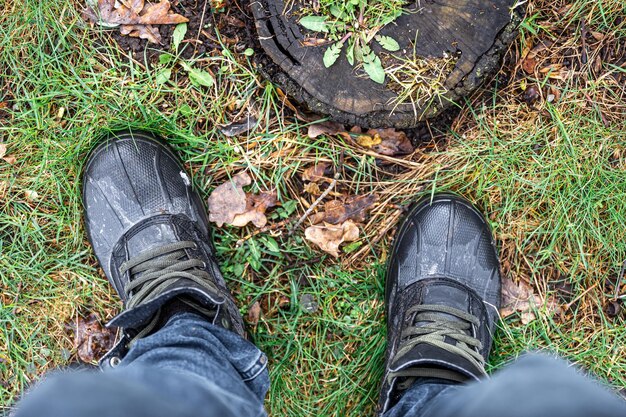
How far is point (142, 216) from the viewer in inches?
100

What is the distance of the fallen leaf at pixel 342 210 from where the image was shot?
245cm

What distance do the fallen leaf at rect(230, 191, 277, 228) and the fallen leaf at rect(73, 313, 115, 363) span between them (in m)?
0.85

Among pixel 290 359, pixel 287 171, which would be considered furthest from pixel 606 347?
pixel 287 171

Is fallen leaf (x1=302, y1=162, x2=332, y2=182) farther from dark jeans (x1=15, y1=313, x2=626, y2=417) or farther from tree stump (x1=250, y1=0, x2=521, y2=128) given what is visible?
dark jeans (x1=15, y1=313, x2=626, y2=417)

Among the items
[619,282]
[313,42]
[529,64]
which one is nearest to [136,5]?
[313,42]

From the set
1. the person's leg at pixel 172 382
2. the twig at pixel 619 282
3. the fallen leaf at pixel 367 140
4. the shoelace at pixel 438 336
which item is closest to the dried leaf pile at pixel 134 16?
the fallen leaf at pixel 367 140

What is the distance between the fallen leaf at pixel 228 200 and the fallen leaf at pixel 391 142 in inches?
24.9

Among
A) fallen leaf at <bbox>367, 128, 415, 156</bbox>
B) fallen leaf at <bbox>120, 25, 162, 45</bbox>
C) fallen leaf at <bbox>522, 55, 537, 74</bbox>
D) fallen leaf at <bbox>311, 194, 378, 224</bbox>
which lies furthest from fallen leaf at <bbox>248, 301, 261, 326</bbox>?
fallen leaf at <bbox>522, 55, 537, 74</bbox>

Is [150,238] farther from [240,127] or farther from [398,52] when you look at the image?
[398,52]

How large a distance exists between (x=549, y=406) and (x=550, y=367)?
8.7 inches

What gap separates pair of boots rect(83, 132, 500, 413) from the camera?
2.43 metres

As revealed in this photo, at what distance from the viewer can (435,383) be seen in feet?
6.93

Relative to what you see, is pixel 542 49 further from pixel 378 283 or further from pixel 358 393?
pixel 358 393

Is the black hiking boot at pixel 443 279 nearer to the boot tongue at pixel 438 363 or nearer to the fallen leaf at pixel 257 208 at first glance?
the boot tongue at pixel 438 363
